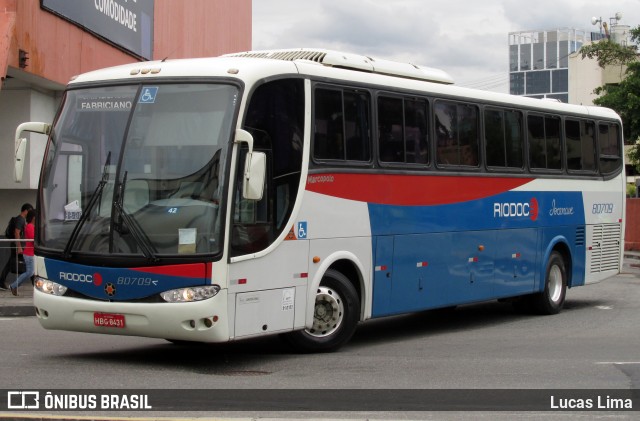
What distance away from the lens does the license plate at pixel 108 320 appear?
34.8ft

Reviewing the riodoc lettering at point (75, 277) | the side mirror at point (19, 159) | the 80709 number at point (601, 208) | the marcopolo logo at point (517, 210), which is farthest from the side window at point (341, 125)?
the 80709 number at point (601, 208)

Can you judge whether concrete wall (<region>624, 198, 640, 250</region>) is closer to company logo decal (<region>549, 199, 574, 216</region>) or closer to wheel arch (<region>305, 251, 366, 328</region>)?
company logo decal (<region>549, 199, 574, 216</region>)

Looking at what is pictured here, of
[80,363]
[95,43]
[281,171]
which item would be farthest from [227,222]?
[95,43]

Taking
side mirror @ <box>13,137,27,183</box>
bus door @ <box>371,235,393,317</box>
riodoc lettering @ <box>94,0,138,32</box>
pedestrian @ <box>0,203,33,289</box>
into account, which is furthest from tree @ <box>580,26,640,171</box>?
side mirror @ <box>13,137,27,183</box>

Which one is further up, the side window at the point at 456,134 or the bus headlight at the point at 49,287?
the side window at the point at 456,134

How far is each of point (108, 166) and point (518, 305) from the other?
8883 mm

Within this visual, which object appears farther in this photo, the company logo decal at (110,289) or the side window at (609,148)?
the side window at (609,148)

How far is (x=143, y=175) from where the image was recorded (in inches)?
420

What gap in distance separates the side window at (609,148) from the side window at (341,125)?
7.37 m

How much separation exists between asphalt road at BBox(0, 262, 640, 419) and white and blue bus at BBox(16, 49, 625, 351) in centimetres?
48

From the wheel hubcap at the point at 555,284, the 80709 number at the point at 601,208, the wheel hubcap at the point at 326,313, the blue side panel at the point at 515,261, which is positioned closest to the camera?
the wheel hubcap at the point at 326,313

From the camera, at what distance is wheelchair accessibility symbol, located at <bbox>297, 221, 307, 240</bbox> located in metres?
11.6

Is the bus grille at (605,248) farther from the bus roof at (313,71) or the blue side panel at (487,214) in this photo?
the bus roof at (313,71)

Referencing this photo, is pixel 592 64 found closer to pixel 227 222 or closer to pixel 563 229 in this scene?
pixel 563 229
